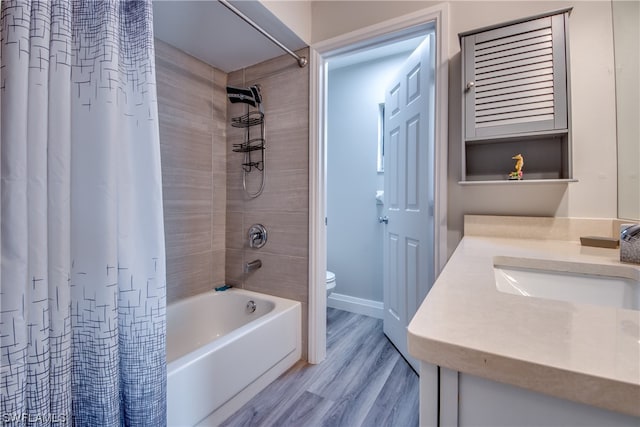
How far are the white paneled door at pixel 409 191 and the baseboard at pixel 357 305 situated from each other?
1.35ft

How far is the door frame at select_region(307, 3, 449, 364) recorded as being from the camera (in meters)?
1.39

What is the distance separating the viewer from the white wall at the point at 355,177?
2592mm

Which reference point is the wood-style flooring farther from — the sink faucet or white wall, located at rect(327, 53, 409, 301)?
the sink faucet

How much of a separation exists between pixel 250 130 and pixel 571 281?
6.26 feet

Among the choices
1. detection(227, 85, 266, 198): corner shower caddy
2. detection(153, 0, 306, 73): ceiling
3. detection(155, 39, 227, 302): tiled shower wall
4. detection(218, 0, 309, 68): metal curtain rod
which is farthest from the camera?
detection(227, 85, 266, 198): corner shower caddy

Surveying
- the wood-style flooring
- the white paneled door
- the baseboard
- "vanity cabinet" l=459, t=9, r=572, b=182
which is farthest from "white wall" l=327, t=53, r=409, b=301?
"vanity cabinet" l=459, t=9, r=572, b=182

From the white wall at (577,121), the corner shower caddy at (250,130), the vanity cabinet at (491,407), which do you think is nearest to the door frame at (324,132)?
the white wall at (577,121)

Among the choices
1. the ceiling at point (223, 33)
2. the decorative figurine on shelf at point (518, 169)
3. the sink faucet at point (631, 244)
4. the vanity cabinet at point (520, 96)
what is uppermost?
the ceiling at point (223, 33)

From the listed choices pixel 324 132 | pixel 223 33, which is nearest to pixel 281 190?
pixel 324 132

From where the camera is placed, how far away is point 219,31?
163 centimetres

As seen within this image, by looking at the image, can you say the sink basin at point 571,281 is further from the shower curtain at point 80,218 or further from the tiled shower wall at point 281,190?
the tiled shower wall at point 281,190

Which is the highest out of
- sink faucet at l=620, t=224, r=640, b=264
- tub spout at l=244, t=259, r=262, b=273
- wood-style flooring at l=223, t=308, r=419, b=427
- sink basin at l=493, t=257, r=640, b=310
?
sink faucet at l=620, t=224, r=640, b=264

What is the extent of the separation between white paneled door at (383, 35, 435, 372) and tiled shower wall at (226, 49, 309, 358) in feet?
2.11

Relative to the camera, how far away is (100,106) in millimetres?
780
